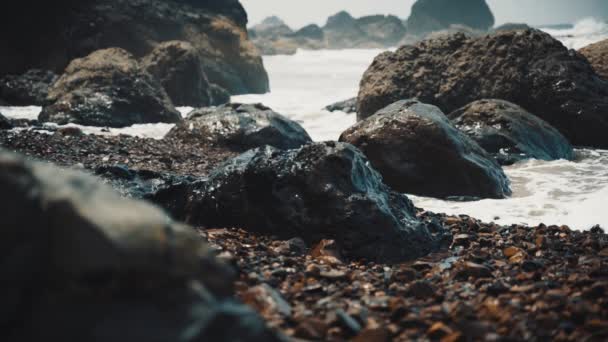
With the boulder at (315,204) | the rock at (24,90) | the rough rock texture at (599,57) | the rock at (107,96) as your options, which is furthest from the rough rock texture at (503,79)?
the rock at (24,90)

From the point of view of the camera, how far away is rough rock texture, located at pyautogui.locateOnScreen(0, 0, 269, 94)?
18.8 meters

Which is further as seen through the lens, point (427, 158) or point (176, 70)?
point (176, 70)

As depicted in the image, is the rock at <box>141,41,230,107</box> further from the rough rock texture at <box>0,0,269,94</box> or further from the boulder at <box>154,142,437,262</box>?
the boulder at <box>154,142,437,262</box>

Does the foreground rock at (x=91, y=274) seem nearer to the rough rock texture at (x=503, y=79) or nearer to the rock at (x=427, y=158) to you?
the rock at (x=427, y=158)

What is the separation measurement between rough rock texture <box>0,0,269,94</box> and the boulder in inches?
654

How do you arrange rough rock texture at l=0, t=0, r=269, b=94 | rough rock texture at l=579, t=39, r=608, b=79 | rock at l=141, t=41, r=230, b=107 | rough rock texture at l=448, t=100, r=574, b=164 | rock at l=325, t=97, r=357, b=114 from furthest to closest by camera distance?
1. rough rock texture at l=0, t=0, r=269, b=94
2. rock at l=141, t=41, r=230, b=107
3. rock at l=325, t=97, r=357, b=114
4. rough rock texture at l=579, t=39, r=608, b=79
5. rough rock texture at l=448, t=100, r=574, b=164

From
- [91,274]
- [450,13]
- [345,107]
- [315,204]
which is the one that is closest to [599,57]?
[345,107]

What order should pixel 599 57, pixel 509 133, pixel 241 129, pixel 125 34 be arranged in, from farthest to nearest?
pixel 125 34, pixel 599 57, pixel 241 129, pixel 509 133

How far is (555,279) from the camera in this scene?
10.1 ft

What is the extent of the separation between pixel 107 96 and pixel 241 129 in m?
4.41

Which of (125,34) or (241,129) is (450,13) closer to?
(125,34)

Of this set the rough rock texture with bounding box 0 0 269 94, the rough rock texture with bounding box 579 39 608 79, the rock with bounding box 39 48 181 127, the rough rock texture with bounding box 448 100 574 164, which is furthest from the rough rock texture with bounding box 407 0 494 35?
the rough rock texture with bounding box 448 100 574 164

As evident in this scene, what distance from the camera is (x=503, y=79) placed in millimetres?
11008

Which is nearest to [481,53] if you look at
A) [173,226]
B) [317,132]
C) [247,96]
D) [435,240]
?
[317,132]
